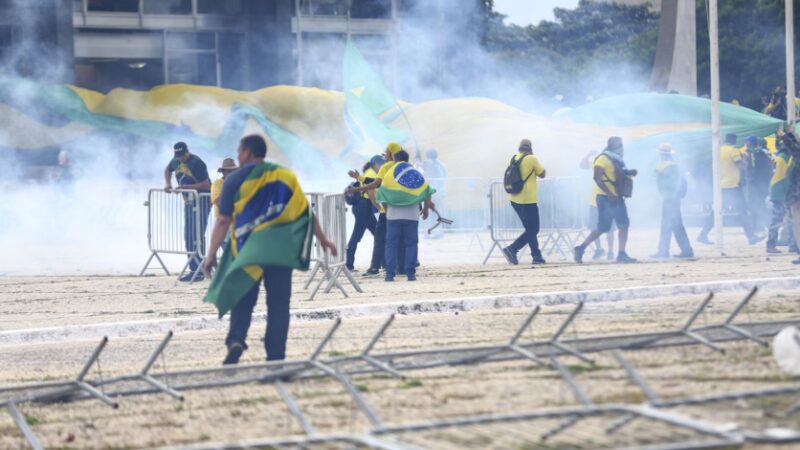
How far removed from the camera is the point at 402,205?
16.5 metres

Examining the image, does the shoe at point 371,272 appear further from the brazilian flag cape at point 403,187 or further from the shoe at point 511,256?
the shoe at point 511,256

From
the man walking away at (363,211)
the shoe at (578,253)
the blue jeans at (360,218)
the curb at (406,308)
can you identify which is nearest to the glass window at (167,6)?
the man walking away at (363,211)

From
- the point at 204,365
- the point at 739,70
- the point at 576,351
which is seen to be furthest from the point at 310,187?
the point at 739,70

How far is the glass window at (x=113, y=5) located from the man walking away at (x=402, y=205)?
932 inches

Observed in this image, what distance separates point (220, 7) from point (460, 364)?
33248 millimetres

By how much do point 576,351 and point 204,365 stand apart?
2.81m

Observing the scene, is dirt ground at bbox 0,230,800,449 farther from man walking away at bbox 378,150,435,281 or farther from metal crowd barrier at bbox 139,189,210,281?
metal crowd barrier at bbox 139,189,210,281

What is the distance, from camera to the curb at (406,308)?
12609 millimetres

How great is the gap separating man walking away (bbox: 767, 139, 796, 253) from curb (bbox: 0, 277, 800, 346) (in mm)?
5030

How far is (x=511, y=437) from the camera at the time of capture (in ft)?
21.5

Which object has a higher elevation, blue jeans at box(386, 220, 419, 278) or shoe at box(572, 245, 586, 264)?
blue jeans at box(386, 220, 419, 278)

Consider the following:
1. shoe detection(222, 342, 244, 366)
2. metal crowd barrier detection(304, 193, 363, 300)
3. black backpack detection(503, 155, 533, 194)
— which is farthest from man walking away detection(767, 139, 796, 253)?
shoe detection(222, 342, 244, 366)

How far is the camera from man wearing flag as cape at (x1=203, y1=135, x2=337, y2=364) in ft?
30.8

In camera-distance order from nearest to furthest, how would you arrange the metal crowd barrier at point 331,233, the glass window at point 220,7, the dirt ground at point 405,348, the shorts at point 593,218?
the dirt ground at point 405,348, the metal crowd barrier at point 331,233, the shorts at point 593,218, the glass window at point 220,7
